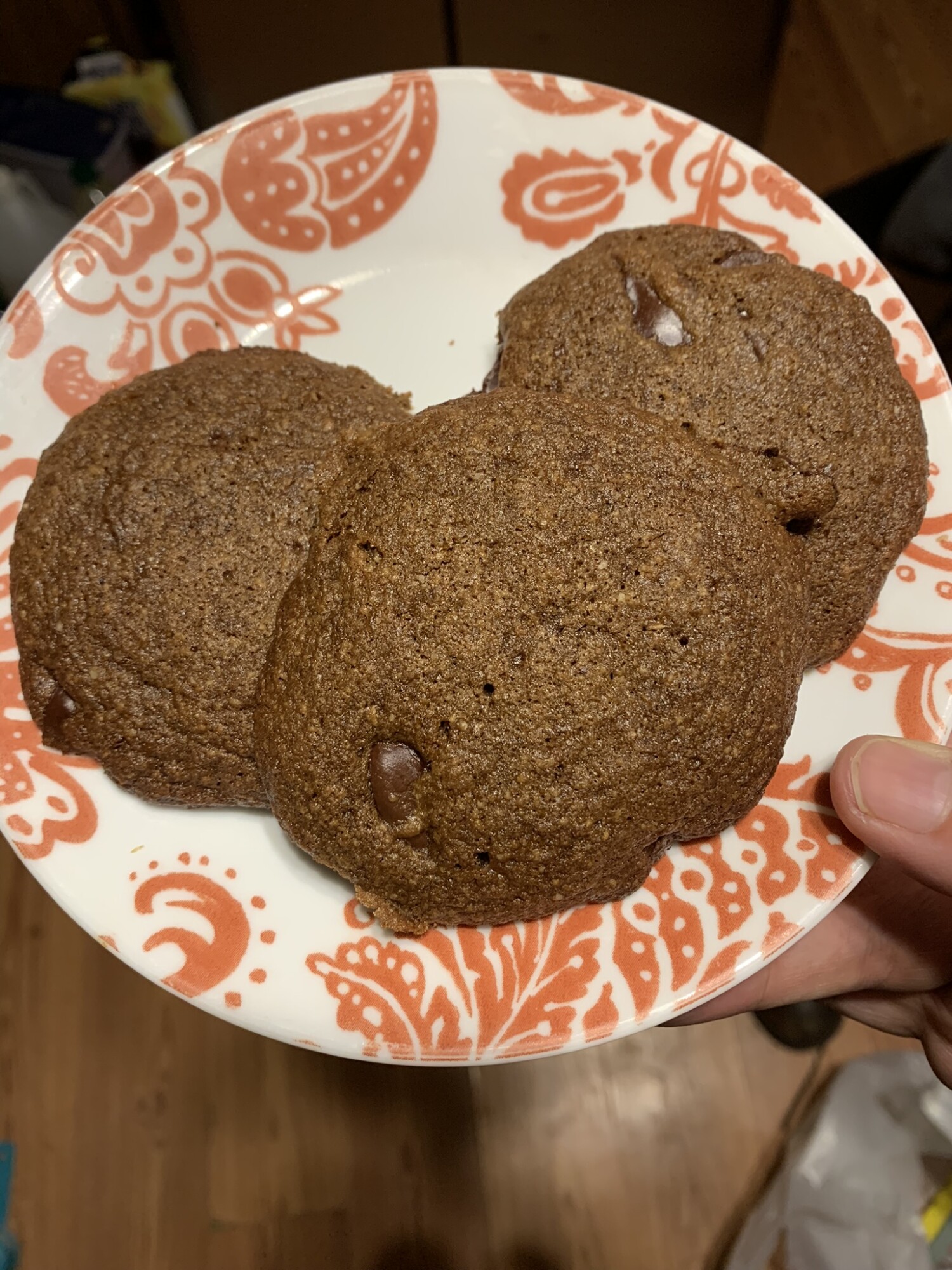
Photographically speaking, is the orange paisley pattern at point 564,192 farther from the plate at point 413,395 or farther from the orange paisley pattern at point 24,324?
the orange paisley pattern at point 24,324

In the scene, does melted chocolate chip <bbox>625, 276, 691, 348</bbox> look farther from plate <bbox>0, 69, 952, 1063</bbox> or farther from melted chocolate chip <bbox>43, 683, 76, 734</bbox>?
melted chocolate chip <bbox>43, 683, 76, 734</bbox>

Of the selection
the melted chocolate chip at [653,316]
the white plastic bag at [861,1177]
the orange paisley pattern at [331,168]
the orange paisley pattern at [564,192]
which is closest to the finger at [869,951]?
the white plastic bag at [861,1177]

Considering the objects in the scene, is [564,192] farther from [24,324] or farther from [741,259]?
[24,324]

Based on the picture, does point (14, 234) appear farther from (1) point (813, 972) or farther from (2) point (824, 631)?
(1) point (813, 972)

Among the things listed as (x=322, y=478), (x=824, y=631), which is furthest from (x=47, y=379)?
(x=824, y=631)

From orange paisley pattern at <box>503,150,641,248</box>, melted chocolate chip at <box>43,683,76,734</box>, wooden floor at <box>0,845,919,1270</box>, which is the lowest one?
wooden floor at <box>0,845,919,1270</box>

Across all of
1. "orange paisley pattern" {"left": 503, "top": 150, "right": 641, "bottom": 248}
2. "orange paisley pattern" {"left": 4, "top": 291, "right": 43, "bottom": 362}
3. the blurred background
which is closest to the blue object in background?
the blurred background

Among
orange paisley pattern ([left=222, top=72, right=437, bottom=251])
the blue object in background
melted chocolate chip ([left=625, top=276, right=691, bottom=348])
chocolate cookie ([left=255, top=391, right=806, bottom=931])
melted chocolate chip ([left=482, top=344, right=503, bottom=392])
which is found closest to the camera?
chocolate cookie ([left=255, top=391, right=806, bottom=931])

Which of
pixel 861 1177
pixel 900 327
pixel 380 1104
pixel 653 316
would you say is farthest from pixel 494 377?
pixel 861 1177
